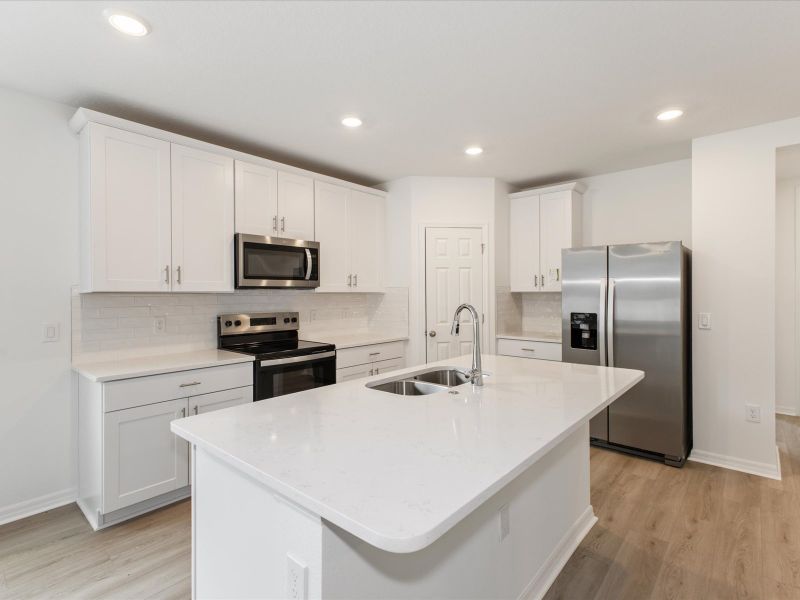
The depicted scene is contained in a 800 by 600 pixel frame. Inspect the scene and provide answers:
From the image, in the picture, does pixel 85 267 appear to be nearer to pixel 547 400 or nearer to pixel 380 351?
pixel 380 351

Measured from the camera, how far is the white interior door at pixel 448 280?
168 inches

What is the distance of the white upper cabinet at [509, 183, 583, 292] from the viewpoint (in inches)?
166

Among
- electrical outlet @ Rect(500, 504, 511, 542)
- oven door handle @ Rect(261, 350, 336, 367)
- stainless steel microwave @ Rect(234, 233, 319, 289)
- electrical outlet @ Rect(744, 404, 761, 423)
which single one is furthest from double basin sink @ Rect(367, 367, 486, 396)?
electrical outlet @ Rect(744, 404, 761, 423)

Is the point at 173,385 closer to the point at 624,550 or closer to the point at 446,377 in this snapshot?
the point at 446,377

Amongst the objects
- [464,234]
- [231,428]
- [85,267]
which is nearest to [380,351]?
[464,234]

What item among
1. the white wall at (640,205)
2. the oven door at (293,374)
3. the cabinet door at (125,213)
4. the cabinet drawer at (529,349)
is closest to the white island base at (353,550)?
the oven door at (293,374)

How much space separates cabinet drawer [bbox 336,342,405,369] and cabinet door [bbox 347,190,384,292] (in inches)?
23.8

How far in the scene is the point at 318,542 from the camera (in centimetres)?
99

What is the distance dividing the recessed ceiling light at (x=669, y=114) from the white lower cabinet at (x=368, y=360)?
2740mm

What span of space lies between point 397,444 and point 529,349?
9.98 ft

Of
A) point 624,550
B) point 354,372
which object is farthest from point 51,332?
point 624,550

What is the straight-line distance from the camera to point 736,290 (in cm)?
313

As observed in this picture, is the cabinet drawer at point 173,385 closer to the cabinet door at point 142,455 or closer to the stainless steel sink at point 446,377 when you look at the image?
the cabinet door at point 142,455

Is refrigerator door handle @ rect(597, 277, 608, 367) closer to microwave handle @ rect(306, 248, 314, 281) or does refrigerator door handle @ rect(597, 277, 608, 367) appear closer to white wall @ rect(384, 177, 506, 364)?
white wall @ rect(384, 177, 506, 364)
